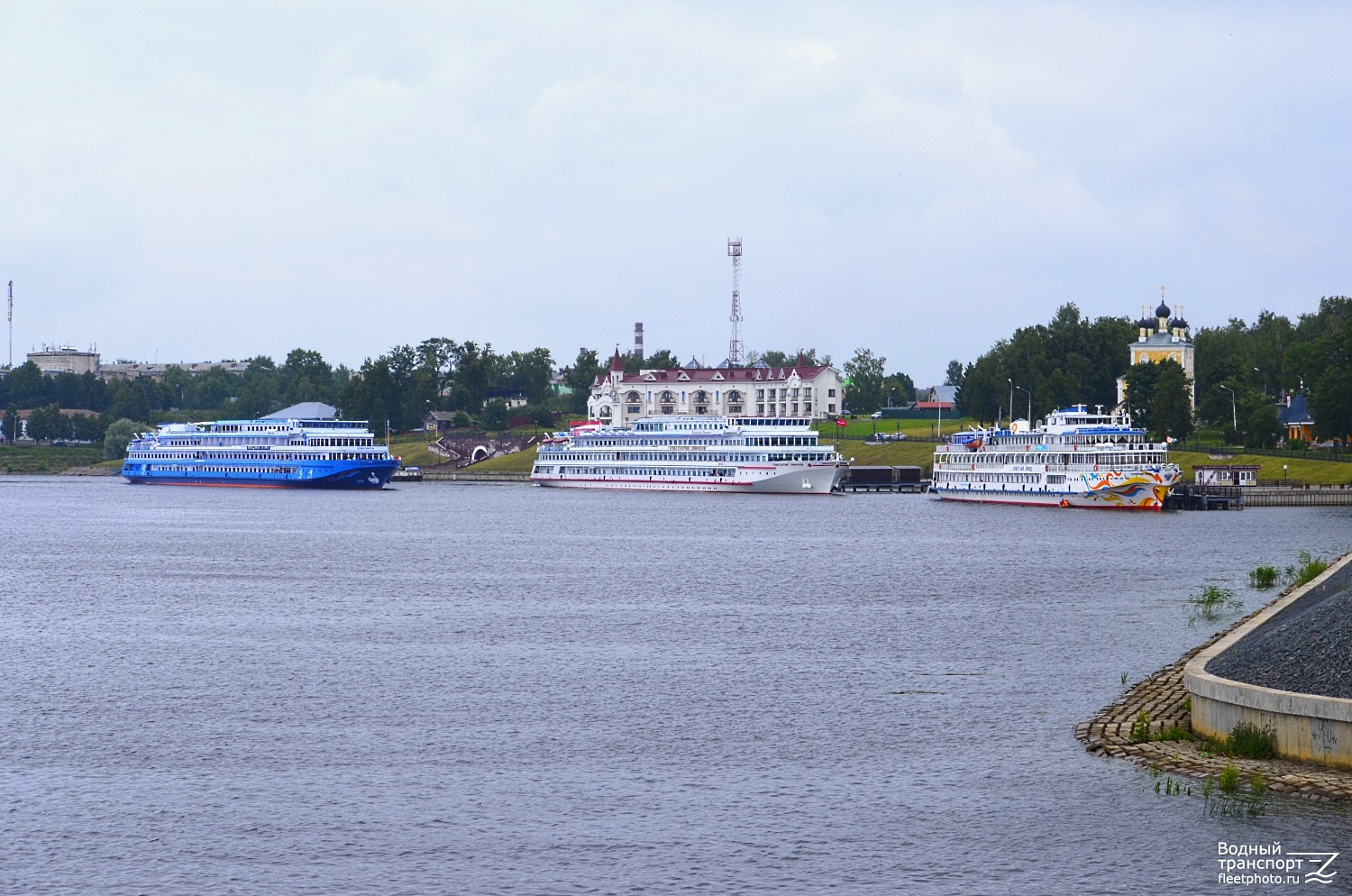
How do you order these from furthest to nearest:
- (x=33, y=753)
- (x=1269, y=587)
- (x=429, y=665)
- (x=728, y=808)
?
(x=1269, y=587) < (x=429, y=665) < (x=33, y=753) < (x=728, y=808)

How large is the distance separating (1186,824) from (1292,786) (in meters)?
1.93

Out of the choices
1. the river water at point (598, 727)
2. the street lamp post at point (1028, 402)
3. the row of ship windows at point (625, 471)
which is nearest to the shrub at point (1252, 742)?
the river water at point (598, 727)

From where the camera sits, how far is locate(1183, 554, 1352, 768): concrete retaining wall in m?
28.8

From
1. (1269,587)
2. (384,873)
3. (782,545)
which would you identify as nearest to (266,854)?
(384,873)

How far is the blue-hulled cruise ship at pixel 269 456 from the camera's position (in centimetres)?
17762

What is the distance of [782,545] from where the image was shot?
9550 cm

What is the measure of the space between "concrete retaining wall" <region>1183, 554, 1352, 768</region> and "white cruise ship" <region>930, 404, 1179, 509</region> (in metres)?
96.9

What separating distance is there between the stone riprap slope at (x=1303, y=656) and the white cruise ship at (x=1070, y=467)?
90943mm

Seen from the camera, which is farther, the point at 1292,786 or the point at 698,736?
the point at 698,736

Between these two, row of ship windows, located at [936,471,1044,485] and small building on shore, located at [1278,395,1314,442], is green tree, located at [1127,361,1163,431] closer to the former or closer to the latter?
small building on shore, located at [1278,395,1314,442]

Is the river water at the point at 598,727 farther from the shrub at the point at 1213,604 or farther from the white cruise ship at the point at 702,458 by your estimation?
the white cruise ship at the point at 702,458

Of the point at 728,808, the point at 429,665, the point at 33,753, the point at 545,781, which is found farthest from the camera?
the point at 429,665

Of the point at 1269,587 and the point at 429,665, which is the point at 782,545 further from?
the point at 429,665

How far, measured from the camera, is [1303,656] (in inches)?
1277
